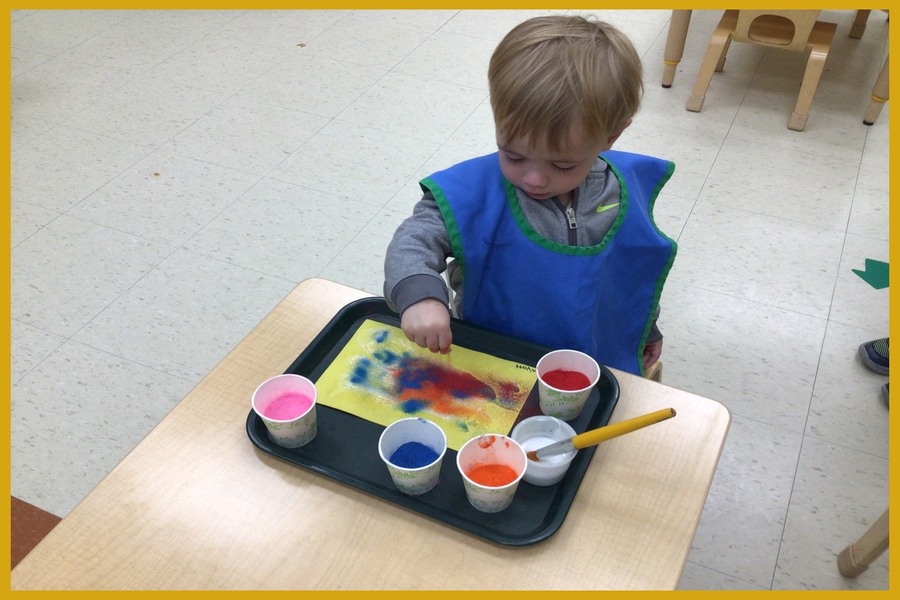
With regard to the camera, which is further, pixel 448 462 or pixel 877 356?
pixel 877 356

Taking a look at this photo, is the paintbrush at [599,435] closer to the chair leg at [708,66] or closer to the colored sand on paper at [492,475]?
the colored sand on paper at [492,475]

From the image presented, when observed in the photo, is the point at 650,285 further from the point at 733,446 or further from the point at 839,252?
the point at 839,252

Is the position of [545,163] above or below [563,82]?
below

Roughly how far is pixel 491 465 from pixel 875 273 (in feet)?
6.04

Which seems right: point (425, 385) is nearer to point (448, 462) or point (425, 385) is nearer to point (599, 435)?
point (448, 462)

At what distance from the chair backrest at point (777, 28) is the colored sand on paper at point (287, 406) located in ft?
8.32

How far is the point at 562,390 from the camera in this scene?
89 centimetres

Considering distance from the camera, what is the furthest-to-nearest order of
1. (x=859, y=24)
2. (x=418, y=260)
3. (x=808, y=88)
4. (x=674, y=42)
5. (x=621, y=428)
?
(x=859, y=24), (x=674, y=42), (x=808, y=88), (x=418, y=260), (x=621, y=428)

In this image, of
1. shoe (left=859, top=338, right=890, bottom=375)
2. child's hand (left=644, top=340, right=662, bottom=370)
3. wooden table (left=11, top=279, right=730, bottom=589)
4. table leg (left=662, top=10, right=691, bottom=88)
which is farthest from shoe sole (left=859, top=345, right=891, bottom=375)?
table leg (left=662, top=10, right=691, bottom=88)

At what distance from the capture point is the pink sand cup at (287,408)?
85 cm

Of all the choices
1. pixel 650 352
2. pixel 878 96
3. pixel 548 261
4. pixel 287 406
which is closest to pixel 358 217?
pixel 650 352

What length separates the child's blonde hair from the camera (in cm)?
87

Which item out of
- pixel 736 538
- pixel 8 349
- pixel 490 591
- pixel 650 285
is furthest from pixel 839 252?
pixel 8 349

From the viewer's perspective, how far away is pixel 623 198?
107 cm
